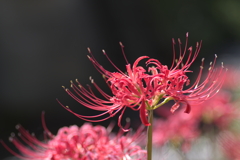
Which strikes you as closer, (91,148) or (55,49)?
(91,148)

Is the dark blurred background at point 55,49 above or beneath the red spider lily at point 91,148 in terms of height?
above

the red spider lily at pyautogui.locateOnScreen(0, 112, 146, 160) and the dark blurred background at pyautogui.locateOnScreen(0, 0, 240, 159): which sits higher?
the dark blurred background at pyautogui.locateOnScreen(0, 0, 240, 159)

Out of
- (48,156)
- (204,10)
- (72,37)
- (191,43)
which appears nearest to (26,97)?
(72,37)

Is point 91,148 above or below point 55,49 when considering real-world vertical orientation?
below

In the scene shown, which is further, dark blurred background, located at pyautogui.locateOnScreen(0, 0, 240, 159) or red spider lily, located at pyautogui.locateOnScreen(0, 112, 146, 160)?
dark blurred background, located at pyautogui.locateOnScreen(0, 0, 240, 159)

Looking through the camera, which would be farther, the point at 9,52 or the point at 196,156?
the point at 9,52

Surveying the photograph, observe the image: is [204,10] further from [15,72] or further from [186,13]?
[15,72]

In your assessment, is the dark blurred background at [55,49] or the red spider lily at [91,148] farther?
the dark blurred background at [55,49]

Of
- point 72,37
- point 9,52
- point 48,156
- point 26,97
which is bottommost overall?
point 48,156
